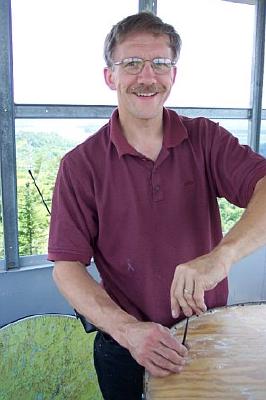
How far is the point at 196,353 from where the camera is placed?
4.04 feet

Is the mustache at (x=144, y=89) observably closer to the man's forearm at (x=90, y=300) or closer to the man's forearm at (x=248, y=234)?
the man's forearm at (x=248, y=234)

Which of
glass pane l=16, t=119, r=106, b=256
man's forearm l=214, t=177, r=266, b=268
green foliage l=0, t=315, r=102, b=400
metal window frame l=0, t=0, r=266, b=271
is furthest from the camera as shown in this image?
glass pane l=16, t=119, r=106, b=256

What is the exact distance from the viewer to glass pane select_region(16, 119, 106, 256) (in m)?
2.55

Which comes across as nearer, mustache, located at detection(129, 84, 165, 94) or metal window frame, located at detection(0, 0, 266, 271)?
mustache, located at detection(129, 84, 165, 94)

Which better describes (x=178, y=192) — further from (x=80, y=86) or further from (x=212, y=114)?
(x=212, y=114)

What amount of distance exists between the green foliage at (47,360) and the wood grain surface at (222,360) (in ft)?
2.73

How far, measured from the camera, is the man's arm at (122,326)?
1.15 metres

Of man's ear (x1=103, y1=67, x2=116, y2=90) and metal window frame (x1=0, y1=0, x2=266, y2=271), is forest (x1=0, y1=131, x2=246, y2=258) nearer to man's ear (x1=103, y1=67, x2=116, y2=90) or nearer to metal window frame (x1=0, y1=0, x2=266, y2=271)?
metal window frame (x1=0, y1=0, x2=266, y2=271)

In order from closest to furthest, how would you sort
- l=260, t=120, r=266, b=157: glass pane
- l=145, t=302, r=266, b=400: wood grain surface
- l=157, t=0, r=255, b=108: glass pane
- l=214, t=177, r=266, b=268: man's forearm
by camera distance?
l=145, t=302, r=266, b=400: wood grain surface, l=214, t=177, r=266, b=268: man's forearm, l=157, t=0, r=255, b=108: glass pane, l=260, t=120, r=266, b=157: glass pane

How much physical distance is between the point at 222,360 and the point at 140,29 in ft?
3.07

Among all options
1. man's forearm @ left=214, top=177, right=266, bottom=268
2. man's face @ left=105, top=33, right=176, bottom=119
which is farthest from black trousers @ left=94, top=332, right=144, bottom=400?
man's face @ left=105, top=33, right=176, bottom=119

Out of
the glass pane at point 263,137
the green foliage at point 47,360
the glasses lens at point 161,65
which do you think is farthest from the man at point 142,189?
the glass pane at point 263,137

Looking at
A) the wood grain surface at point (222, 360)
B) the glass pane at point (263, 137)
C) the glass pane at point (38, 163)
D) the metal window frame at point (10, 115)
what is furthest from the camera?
the glass pane at point (263, 137)

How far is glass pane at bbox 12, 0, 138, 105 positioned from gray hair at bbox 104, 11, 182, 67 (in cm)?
112
